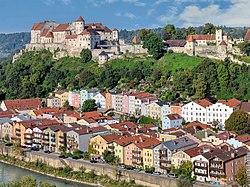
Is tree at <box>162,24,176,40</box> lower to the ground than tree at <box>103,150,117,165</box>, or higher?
higher

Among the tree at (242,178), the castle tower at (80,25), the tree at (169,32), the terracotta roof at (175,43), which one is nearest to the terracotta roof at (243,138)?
the tree at (242,178)

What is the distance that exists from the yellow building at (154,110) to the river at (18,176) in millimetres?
9302

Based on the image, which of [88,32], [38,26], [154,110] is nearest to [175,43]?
[88,32]

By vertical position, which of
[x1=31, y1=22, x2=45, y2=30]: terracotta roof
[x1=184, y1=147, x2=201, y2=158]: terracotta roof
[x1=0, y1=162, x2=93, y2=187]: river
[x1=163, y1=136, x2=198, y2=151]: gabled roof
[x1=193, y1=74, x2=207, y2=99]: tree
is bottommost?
[x1=0, y1=162, x2=93, y2=187]: river

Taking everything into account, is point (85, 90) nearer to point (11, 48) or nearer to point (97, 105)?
point (97, 105)

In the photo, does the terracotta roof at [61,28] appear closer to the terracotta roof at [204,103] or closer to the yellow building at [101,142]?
the terracotta roof at [204,103]

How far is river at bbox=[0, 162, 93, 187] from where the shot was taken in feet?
68.5

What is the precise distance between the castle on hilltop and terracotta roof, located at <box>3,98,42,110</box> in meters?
8.44

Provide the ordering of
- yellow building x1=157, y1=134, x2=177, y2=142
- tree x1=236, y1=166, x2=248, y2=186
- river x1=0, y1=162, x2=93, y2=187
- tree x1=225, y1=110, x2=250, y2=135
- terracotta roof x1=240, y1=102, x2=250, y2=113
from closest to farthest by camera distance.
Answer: tree x1=236, y1=166, x2=248, y2=186 < river x1=0, y1=162, x2=93, y2=187 < yellow building x1=157, y1=134, x2=177, y2=142 < tree x1=225, y1=110, x2=250, y2=135 < terracotta roof x1=240, y1=102, x2=250, y2=113

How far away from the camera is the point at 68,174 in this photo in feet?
70.2

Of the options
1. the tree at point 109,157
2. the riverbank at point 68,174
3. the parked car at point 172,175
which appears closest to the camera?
the parked car at point 172,175

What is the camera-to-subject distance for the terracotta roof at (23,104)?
34625mm

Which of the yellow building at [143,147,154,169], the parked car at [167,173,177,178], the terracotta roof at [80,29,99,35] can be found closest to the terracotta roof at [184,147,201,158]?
the parked car at [167,173,177,178]

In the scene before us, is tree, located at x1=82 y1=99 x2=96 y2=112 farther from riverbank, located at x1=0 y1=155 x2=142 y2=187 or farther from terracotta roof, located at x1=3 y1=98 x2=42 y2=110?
riverbank, located at x1=0 y1=155 x2=142 y2=187
